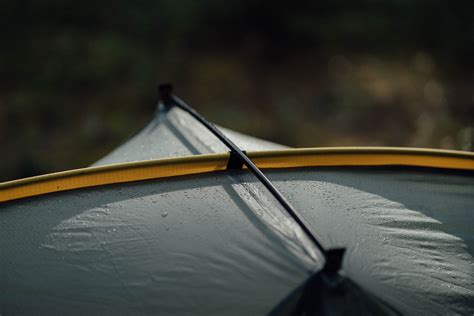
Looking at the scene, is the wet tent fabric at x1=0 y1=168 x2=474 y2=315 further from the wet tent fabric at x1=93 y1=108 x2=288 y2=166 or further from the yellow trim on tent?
the wet tent fabric at x1=93 y1=108 x2=288 y2=166

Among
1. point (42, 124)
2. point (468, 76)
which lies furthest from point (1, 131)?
point (468, 76)

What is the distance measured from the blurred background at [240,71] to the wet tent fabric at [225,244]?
3.50 metres

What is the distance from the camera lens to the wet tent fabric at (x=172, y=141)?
1985 millimetres

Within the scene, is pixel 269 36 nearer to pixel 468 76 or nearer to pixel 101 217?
pixel 468 76

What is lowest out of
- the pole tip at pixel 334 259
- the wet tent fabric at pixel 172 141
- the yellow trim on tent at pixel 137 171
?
the pole tip at pixel 334 259

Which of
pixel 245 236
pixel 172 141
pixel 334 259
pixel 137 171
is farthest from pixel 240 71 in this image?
pixel 334 259

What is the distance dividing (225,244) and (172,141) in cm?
81

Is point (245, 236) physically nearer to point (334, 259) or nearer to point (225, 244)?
point (225, 244)

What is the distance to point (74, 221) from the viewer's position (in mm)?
1410

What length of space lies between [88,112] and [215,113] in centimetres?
110

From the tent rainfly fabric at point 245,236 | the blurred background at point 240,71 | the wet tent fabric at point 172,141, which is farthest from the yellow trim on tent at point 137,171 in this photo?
the blurred background at point 240,71

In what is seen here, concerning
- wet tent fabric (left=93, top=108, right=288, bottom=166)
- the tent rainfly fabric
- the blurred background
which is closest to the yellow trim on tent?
the tent rainfly fabric

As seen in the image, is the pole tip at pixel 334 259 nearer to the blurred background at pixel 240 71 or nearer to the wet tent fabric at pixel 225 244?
the wet tent fabric at pixel 225 244

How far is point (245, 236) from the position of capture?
133cm
